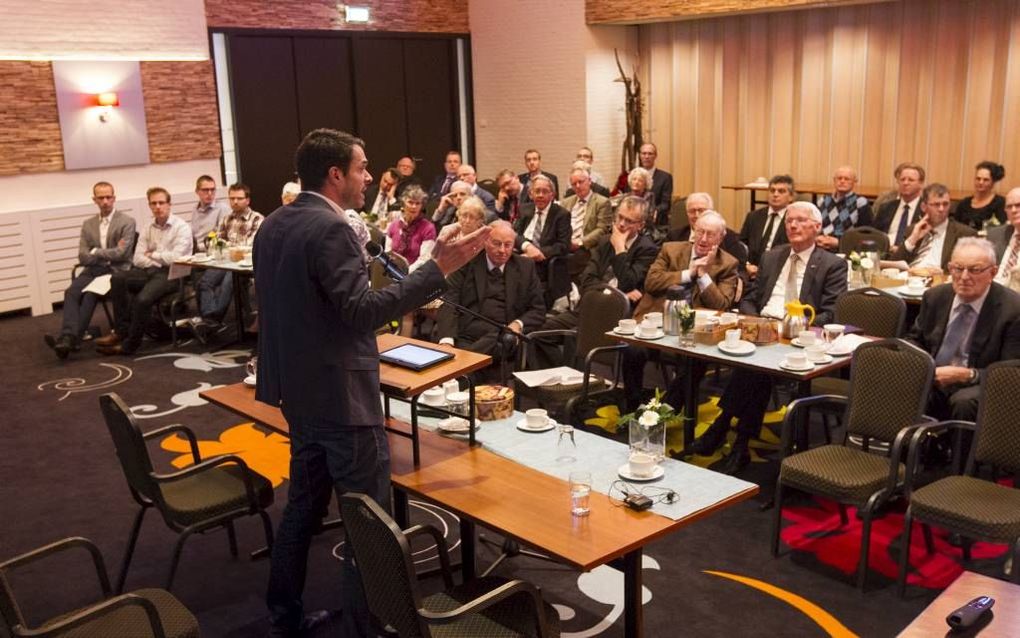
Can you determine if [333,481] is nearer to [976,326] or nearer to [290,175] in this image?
[976,326]

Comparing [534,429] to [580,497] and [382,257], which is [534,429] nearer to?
[580,497]

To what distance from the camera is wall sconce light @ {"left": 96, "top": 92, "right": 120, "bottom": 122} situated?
10469mm

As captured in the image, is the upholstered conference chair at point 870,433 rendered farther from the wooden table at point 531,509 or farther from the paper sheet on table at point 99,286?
the paper sheet on table at point 99,286

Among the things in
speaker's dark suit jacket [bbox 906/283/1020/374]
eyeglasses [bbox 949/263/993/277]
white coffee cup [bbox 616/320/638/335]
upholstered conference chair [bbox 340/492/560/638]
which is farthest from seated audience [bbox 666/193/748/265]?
upholstered conference chair [bbox 340/492/560/638]

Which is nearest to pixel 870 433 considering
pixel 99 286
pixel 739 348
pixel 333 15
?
pixel 739 348

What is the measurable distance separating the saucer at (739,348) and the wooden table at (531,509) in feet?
5.40

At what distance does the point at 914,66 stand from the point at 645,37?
136 inches

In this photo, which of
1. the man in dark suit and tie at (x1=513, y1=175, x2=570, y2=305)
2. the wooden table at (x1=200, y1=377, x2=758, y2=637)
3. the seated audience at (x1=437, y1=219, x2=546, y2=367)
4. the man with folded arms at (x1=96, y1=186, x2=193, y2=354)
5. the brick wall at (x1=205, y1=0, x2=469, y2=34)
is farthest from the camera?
the brick wall at (x1=205, y1=0, x2=469, y2=34)

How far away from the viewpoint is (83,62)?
33.9ft

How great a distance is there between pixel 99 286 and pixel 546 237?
3931 millimetres

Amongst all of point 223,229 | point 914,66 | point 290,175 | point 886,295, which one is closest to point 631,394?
point 886,295

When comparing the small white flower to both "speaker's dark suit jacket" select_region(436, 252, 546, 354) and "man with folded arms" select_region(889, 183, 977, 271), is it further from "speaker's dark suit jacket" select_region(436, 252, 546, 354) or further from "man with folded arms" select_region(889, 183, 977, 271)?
"man with folded arms" select_region(889, 183, 977, 271)

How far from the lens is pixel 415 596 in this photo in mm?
2742

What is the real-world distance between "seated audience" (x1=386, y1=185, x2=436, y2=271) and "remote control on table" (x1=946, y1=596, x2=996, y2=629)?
19.7ft
